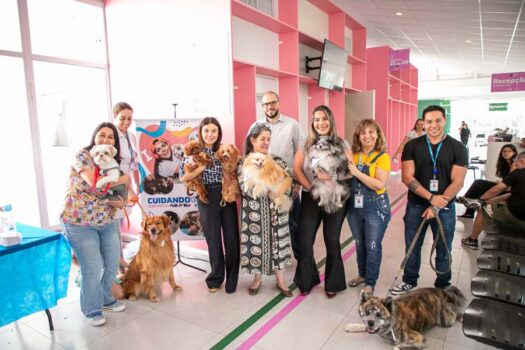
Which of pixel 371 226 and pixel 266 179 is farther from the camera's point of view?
pixel 371 226

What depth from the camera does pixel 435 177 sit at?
8.73 feet

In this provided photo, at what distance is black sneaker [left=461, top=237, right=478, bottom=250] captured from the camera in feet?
13.3

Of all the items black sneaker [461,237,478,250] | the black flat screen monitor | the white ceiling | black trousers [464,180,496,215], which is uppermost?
the white ceiling

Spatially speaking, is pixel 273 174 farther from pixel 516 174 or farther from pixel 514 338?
pixel 516 174

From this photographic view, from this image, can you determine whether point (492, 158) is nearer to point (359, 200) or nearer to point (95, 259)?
point (359, 200)

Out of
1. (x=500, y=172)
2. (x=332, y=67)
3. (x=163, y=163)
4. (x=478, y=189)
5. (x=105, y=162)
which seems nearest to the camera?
(x=105, y=162)

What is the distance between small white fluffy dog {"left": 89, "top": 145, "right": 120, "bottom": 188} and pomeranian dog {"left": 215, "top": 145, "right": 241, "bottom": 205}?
788 mm

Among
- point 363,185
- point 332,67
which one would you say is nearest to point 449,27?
point 332,67

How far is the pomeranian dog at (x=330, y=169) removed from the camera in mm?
2586

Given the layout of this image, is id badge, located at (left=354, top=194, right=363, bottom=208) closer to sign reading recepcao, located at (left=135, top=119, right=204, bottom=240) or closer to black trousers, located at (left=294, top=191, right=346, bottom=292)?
black trousers, located at (left=294, top=191, right=346, bottom=292)

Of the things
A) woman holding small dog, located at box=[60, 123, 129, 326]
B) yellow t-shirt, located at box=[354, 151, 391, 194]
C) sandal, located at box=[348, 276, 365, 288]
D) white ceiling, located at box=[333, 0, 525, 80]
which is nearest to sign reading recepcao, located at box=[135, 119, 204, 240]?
woman holding small dog, located at box=[60, 123, 129, 326]

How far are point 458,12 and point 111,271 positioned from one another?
764 centimetres

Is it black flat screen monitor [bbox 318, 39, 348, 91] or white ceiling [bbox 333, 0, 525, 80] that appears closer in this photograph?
black flat screen monitor [bbox 318, 39, 348, 91]

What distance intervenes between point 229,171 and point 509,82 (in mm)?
13668
